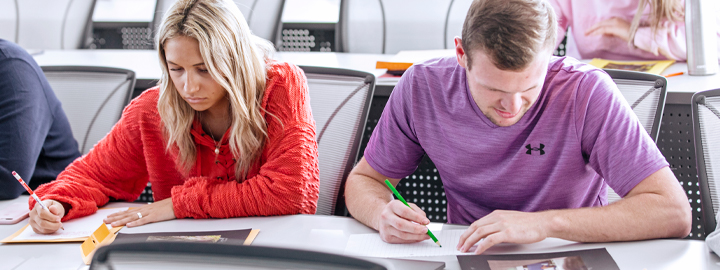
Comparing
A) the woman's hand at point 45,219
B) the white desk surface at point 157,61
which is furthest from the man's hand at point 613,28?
the woman's hand at point 45,219

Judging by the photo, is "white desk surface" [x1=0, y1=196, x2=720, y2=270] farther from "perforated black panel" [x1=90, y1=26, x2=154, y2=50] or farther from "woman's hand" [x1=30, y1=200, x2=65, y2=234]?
"perforated black panel" [x1=90, y1=26, x2=154, y2=50]

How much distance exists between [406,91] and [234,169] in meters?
0.47

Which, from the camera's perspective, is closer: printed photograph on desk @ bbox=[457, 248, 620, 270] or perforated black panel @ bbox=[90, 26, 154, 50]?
printed photograph on desk @ bbox=[457, 248, 620, 270]

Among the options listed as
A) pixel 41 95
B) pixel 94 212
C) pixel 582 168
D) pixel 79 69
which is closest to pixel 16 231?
pixel 94 212

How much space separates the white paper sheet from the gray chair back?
1.18m

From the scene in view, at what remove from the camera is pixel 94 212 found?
1.34 meters

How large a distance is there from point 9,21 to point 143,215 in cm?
261

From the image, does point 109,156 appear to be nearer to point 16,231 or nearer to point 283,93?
point 16,231

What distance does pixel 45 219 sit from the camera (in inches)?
47.4

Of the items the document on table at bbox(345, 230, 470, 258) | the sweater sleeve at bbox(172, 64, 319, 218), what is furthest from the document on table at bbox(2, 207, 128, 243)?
the document on table at bbox(345, 230, 470, 258)

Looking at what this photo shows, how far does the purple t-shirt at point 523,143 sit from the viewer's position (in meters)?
1.06

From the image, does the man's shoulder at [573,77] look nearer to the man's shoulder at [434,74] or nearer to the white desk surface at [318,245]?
the man's shoulder at [434,74]

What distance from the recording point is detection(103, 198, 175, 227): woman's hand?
1238mm

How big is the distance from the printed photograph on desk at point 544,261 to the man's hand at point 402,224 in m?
0.09
